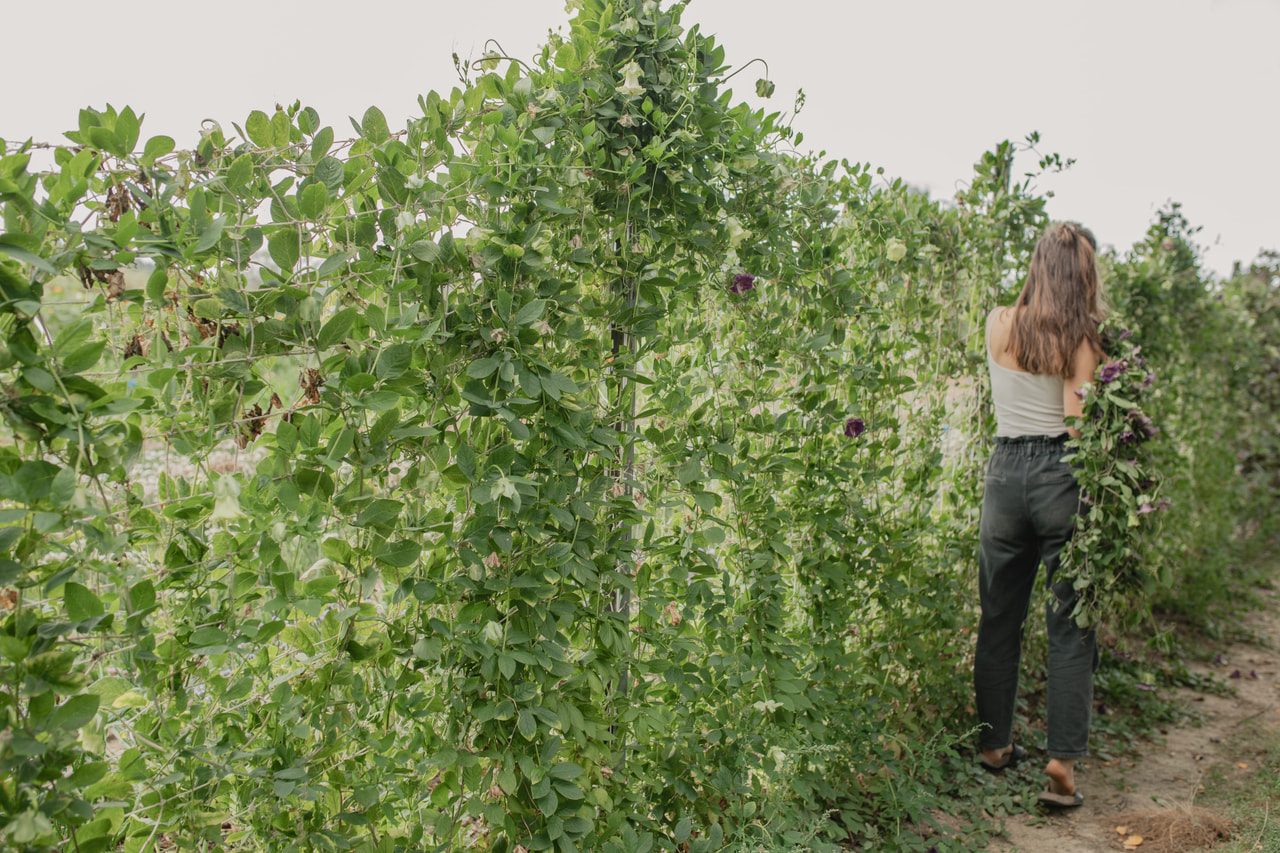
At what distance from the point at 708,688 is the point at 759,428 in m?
0.66

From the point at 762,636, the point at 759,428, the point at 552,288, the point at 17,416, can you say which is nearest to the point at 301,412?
the point at 17,416

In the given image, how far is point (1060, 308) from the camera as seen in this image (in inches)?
103

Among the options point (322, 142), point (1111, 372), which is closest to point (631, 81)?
point (322, 142)

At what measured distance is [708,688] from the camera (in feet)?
5.92

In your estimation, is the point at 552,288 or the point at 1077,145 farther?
the point at 1077,145

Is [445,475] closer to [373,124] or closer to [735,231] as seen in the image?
[373,124]

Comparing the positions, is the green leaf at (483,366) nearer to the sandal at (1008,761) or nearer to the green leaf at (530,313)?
the green leaf at (530,313)

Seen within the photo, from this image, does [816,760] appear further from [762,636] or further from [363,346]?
[363,346]

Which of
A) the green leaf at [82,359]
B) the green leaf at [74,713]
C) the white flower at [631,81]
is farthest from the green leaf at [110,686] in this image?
the white flower at [631,81]

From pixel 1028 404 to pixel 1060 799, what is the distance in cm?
143

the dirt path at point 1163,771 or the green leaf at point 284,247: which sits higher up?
the green leaf at point 284,247

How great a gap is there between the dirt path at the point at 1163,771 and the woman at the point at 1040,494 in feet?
0.43

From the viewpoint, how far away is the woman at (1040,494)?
8.61 ft

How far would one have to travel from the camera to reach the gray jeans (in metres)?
2.64
